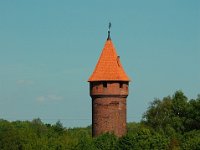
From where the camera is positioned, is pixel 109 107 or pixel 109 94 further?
pixel 109 94

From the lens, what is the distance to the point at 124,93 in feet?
143

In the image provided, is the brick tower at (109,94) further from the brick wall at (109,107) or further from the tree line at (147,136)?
the tree line at (147,136)

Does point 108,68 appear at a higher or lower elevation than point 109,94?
higher

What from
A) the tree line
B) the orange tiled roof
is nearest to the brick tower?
the orange tiled roof

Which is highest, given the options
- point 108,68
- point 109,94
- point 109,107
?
point 108,68

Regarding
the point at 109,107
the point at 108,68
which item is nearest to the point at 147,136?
the point at 109,107

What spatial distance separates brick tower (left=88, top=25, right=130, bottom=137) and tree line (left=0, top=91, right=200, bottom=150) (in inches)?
30.7

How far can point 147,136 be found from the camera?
4384cm

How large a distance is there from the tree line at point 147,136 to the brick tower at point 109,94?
0.78 m

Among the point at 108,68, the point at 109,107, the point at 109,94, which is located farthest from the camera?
the point at 108,68

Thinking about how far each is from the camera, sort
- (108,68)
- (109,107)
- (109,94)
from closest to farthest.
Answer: (109,107) → (109,94) → (108,68)

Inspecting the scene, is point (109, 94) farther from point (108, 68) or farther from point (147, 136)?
point (147, 136)

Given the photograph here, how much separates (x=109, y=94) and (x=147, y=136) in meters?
4.14

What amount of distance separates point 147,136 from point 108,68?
558 cm
